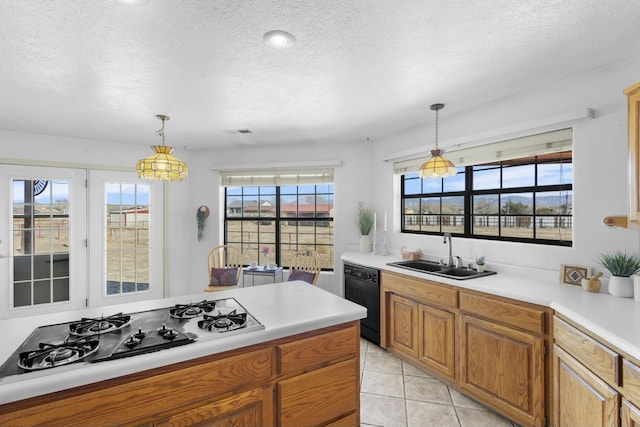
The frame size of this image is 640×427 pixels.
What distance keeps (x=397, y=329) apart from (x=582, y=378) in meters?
1.58

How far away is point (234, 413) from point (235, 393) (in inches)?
3.4

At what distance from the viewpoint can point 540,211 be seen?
8.84 ft

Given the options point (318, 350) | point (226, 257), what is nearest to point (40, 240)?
point (226, 257)

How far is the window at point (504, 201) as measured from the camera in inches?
100

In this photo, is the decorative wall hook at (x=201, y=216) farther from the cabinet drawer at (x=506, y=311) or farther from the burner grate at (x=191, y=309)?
the cabinet drawer at (x=506, y=311)

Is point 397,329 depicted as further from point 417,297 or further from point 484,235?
point 484,235

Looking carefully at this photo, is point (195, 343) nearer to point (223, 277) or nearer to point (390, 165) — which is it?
point (223, 277)

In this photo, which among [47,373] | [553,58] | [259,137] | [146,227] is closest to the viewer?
[47,373]

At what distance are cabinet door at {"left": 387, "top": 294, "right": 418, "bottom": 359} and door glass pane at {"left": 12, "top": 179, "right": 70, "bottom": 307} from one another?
4091mm

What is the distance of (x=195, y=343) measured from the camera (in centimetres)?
130

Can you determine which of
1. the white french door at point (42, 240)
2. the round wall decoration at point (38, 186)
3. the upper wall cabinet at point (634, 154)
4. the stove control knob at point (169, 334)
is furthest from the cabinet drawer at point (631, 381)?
the round wall decoration at point (38, 186)

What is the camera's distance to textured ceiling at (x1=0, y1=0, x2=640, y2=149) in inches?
59.7

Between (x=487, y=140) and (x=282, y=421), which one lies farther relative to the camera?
(x=487, y=140)

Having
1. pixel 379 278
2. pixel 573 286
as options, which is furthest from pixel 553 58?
pixel 379 278
